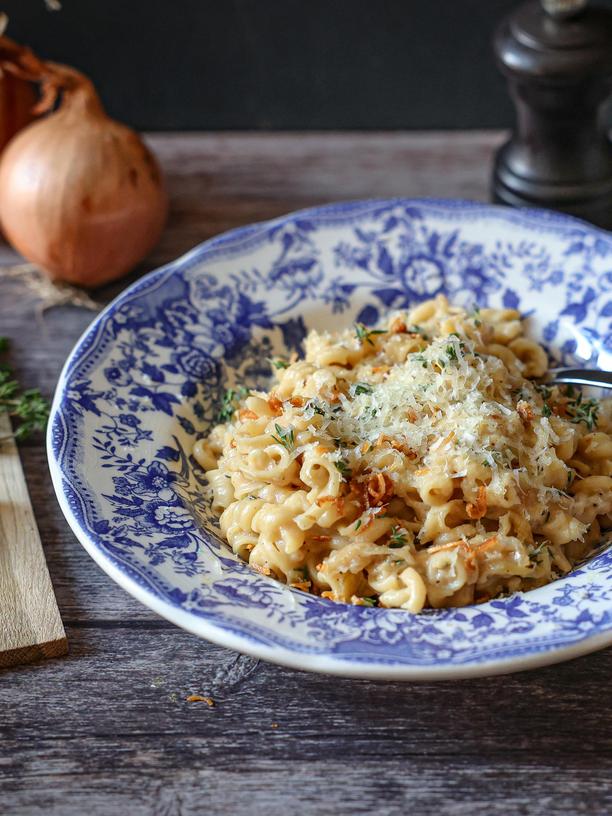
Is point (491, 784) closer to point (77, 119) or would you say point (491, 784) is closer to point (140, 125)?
point (77, 119)

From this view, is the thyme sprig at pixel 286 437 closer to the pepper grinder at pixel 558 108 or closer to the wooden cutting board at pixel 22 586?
the wooden cutting board at pixel 22 586

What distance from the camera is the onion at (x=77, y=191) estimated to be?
399 centimetres

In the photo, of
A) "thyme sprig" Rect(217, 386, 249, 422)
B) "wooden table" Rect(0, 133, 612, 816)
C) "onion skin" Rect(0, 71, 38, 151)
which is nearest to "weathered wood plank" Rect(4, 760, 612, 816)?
"wooden table" Rect(0, 133, 612, 816)

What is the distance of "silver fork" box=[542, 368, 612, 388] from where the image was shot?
3123 millimetres

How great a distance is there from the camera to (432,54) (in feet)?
17.3

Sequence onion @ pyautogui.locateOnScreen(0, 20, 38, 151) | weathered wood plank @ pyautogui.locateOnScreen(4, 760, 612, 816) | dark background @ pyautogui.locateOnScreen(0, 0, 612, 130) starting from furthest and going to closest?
dark background @ pyautogui.locateOnScreen(0, 0, 612, 130), onion @ pyautogui.locateOnScreen(0, 20, 38, 151), weathered wood plank @ pyautogui.locateOnScreen(4, 760, 612, 816)

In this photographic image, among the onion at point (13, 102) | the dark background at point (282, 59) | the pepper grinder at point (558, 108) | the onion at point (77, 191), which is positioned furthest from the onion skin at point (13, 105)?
the pepper grinder at point (558, 108)

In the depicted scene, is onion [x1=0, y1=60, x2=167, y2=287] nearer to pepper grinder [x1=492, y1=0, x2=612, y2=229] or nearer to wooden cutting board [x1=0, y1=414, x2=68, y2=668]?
wooden cutting board [x1=0, y1=414, x2=68, y2=668]

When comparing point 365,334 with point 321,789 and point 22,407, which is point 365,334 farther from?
point 321,789

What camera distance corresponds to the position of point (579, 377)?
3176 millimetres

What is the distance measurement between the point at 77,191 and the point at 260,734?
237cm

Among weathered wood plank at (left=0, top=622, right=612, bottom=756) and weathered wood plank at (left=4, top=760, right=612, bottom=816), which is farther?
weathered wood plank at (left=0, top=622, right=612, bottom=756)

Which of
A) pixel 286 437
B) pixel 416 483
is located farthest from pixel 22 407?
pixel 416 483

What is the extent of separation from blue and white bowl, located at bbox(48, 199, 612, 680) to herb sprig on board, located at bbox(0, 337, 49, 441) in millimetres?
397
